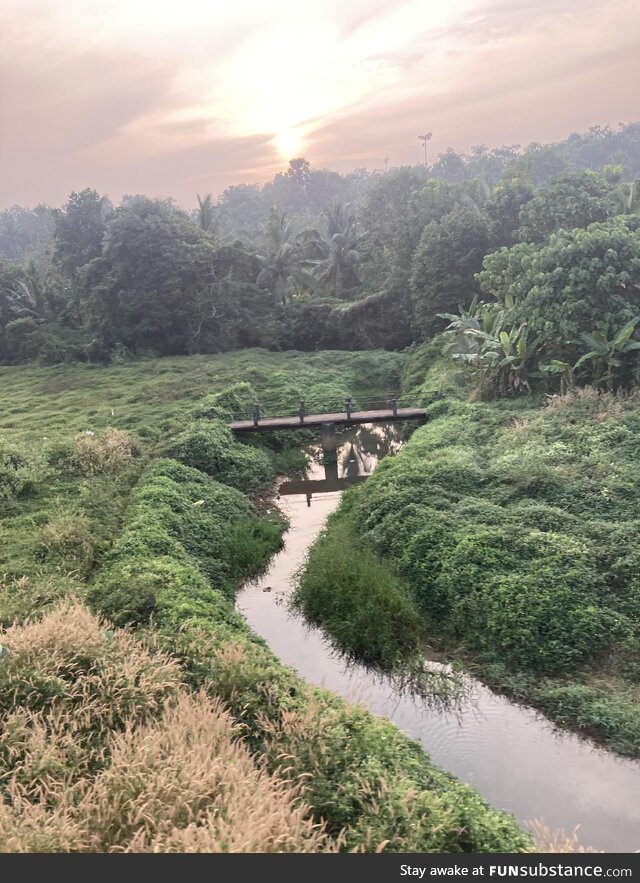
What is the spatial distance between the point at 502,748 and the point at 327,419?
13.4m

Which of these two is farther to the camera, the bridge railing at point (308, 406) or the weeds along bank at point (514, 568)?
the bridge railing at point (308, 406)

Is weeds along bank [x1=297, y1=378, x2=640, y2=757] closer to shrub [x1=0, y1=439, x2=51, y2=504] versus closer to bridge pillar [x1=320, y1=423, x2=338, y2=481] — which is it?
bridge pillar [x1=320, y1=423, x2=338, y2=481]

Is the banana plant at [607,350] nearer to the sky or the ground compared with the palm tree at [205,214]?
nearer to the ground

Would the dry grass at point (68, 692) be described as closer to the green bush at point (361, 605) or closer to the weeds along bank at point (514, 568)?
the green bush at point (361, 605)

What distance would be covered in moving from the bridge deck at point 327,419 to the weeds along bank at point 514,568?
468cm

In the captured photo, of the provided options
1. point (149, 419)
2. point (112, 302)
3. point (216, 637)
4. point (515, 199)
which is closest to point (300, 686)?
point (216, 637)

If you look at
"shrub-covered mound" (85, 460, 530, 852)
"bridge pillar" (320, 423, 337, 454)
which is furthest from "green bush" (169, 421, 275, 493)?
"shrub-covered mound" (85, 460, 530, 852)

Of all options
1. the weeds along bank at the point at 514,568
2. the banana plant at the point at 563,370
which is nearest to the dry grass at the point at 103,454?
the weeds along bank at the point at 514,568

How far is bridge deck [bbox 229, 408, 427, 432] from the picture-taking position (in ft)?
65.0

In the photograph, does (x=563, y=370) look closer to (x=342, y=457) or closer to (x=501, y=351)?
(x=501, y=351)

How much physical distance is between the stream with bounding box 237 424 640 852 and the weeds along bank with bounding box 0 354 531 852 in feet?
2.47

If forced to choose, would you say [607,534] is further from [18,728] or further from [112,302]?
[112,302]

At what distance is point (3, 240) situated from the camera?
261 feet

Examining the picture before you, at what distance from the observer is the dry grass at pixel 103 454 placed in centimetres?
1589
